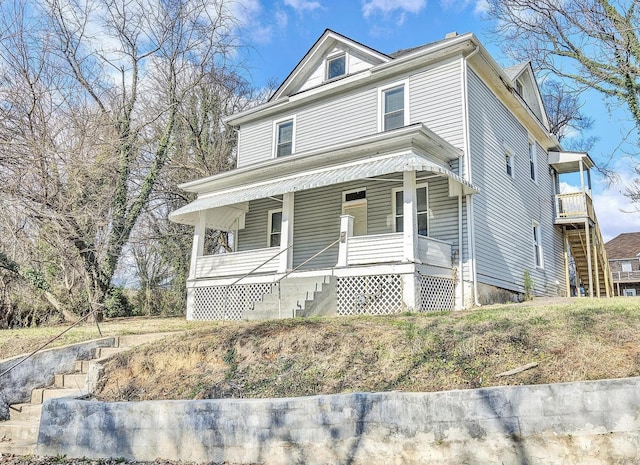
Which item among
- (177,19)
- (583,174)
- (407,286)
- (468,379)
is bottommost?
(468,379)

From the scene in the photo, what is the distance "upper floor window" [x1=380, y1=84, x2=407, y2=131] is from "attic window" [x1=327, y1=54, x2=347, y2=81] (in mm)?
1945

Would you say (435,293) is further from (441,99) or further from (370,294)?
(441,99)

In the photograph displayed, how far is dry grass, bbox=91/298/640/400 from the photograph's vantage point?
4.96m

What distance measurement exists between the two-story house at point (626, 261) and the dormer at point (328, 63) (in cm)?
3201

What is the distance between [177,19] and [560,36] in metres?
13.9

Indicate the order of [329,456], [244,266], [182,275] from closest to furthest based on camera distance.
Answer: [329,456], [244,266], [182,275]

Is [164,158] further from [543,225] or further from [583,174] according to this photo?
[583,174]

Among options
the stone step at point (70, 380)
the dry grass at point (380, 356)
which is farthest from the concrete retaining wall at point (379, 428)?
the stone step at point (70, 380)

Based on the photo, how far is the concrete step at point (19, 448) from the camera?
577cm

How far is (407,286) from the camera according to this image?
34.0 feet

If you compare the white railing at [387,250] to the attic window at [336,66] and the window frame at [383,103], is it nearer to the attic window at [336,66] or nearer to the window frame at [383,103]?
the window frame at [383,103]

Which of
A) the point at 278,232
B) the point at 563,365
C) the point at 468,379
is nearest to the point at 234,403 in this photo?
the point at 468,379

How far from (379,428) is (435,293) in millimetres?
7076

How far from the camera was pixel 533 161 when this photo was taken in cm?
1744
